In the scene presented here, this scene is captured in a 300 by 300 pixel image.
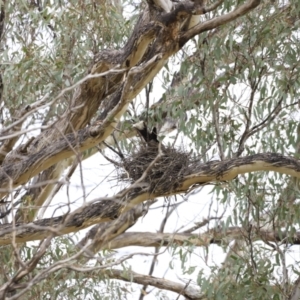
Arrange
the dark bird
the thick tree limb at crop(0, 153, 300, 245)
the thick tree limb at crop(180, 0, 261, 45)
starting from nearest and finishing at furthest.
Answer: the thick tree limb at crop(180, 0, 261, 45), the thick tree limb at crop(0, 153, 300, 245), the dark bird

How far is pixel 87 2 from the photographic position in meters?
5.20

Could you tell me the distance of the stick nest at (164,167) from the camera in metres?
3.89

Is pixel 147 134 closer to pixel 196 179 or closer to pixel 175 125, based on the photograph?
pixel 196 179

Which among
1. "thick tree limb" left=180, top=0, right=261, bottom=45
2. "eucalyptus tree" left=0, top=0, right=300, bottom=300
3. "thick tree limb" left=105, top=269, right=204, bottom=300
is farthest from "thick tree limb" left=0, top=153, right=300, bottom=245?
"thick tree limb" left=105, top=269, right=204, bottom=300

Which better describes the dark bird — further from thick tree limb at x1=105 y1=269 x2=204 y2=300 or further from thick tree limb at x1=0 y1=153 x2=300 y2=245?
thick tree limb at x1=105 y1=269 x2=204 y2=300

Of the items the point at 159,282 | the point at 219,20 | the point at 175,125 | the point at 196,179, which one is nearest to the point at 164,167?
the point at 196,179

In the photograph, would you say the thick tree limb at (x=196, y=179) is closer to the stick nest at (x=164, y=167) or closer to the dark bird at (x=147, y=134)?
the stick nest at (x=164, y=167)

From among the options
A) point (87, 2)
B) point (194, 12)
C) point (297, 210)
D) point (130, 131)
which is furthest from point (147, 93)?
point (194, 12)

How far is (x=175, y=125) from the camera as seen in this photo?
5.48 metres

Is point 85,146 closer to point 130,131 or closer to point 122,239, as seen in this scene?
point 130,131

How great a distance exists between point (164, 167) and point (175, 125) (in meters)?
1.62

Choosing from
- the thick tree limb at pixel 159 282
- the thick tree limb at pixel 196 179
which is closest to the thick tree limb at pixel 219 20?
the thick tree limb at pixel 196 179

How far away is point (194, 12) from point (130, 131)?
1440mm

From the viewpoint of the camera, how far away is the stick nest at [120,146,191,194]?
3.89 meters
